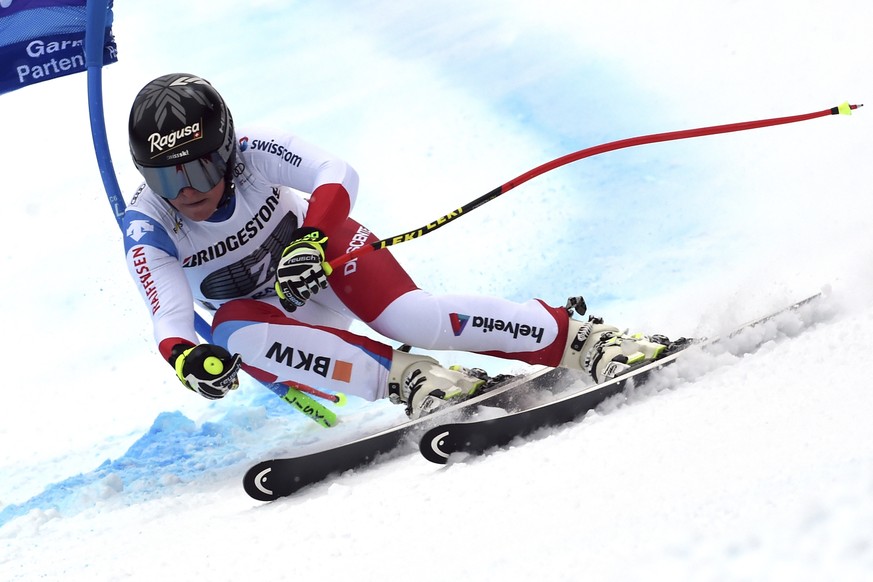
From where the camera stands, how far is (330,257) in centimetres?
329

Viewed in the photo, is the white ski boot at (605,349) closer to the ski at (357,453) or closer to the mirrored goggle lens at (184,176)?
the ski at (357,453)

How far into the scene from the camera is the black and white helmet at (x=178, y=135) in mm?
2805

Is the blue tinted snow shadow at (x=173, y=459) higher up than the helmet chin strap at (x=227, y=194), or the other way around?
the helmet chin strap at (x=227, y=194)

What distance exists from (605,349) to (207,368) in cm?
125

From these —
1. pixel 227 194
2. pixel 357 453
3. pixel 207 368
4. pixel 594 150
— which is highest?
pixel 227 194

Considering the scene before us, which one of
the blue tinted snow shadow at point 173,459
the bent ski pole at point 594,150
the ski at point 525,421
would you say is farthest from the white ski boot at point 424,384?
the blue tinted snow shadow at point 173,459

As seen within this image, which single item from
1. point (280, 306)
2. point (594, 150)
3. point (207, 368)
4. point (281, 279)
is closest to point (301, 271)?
point (281, 279)

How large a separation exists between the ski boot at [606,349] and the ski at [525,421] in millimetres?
63

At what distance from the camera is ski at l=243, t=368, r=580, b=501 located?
285cm

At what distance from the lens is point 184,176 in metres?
2.87

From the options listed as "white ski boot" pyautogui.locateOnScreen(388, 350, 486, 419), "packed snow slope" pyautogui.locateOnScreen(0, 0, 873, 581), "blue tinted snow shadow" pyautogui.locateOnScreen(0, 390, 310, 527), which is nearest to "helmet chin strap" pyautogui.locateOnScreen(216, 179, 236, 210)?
"white ski boot" pyautogui.locateOnScreen(388, 350, 486, 419)

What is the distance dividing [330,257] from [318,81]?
556cm

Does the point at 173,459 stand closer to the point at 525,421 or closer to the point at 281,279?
the point at 281,279

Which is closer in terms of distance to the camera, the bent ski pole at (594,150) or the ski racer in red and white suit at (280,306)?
the bent ski pole at (594,150)
